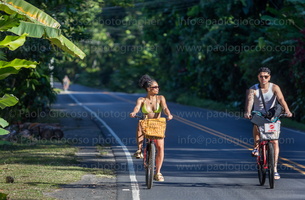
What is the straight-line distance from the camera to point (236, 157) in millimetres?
15391

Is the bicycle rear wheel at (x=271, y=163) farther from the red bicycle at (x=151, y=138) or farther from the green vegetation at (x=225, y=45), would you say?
the green vegetation at (x=225, y=45)

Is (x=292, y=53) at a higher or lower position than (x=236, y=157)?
higher

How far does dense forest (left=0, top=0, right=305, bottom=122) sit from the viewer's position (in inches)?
926

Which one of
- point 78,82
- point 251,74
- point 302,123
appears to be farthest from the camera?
point 78,82

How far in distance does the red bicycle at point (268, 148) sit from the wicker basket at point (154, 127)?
1.75 meters

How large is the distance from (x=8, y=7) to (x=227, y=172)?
217 inches

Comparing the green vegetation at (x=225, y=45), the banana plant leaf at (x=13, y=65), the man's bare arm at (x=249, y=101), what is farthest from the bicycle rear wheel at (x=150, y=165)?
the green vegetation at (x=225, y=45)

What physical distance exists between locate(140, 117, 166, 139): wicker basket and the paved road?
967mm

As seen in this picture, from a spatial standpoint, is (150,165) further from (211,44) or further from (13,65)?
(211,44)

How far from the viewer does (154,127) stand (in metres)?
10.9

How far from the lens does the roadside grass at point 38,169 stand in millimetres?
10930

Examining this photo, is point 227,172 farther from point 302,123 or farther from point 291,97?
point 291,97

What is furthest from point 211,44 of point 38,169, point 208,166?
point 38,169

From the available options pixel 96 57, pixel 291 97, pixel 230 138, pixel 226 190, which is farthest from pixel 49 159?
pixel 96 57
